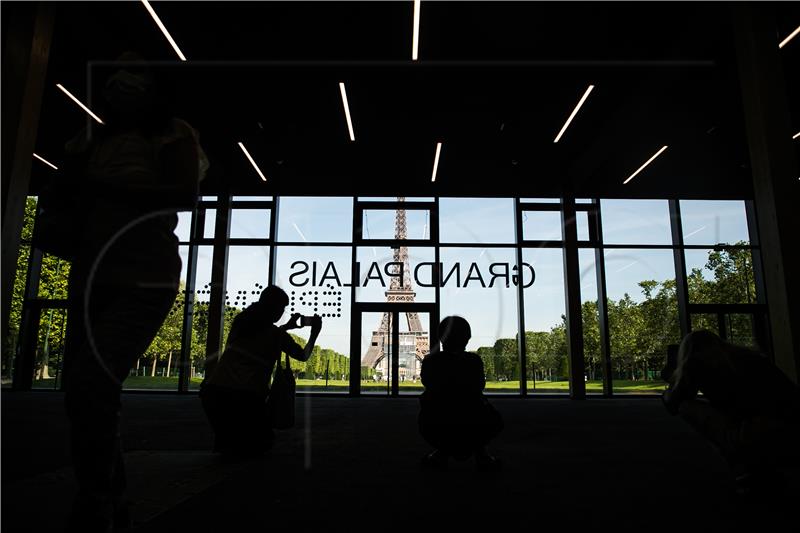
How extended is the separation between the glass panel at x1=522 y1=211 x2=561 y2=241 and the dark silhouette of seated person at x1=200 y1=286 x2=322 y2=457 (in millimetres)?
7857

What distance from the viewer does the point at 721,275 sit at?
9.62 meters

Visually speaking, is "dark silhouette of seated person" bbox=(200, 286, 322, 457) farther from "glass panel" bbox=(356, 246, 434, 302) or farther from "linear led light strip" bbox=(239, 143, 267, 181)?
"glass panel" bbox=(356, 246, 434, 302)

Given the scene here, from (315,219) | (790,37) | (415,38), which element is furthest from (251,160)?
(790,37)

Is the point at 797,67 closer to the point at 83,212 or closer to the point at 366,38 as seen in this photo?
the point at 366,38

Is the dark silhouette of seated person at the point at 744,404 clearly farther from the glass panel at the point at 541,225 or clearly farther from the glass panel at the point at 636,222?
the glass panel at the point at 636,222

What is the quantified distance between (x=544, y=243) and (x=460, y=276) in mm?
1841

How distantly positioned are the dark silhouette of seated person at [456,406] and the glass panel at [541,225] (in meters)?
7.80

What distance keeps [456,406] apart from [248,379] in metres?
1.10

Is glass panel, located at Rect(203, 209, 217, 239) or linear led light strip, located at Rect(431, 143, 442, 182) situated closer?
linear led light strip, located at Rect(431, 143, 442, 182)

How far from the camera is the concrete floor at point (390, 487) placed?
1440 millimetres

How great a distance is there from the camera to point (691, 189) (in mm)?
9398

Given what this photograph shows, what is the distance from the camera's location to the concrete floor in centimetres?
144

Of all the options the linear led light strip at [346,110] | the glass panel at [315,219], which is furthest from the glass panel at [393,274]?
the linear led light strip at [346,110]

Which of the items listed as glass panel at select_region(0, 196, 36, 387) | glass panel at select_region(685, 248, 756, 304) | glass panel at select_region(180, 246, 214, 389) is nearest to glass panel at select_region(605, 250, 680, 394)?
glass panel at select_region(685, 248, 756, 304)
